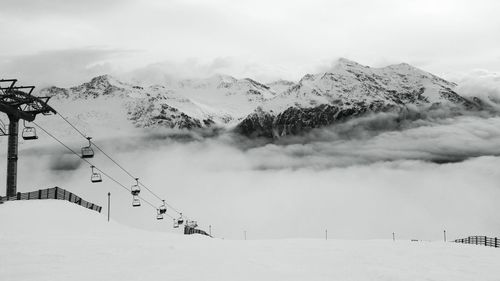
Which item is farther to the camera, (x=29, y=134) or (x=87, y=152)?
(x=87, y=152)

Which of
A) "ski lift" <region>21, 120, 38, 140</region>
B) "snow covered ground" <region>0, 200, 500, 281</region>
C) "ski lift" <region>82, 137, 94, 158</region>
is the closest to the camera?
"snow covered ground" <region>0, 200, 500, 281</region>

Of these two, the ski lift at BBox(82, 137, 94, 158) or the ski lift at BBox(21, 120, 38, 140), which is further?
the ski lift at BBox(82, 137, 94, 158)

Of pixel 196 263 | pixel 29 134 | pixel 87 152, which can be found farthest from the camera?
pixel 87 152

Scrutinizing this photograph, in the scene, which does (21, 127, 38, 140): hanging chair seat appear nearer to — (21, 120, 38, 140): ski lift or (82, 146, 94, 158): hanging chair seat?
(21, 120, 38, 140): ski lift

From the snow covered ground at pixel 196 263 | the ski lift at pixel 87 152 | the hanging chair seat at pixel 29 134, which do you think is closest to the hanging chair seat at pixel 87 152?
the ski lift at pixel 87 152

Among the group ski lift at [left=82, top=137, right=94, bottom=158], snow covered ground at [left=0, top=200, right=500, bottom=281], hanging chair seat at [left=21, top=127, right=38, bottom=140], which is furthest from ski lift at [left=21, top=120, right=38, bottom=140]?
snow covered ground at [left=0, top=200, right=500, bottom=281]

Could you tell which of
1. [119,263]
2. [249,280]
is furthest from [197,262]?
[249,280]

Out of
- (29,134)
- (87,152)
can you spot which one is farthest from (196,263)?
(87,152)

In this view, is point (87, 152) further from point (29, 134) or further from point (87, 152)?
point (29, 134)

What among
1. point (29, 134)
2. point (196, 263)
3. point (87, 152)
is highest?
point (29, 134)

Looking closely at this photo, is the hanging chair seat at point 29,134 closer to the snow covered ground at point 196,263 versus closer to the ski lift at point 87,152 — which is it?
the ski lift at point 87,152

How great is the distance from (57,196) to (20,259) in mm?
31292

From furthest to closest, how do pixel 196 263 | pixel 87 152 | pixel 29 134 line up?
pixel 87 152, pixel 29 134, pixel 196 263

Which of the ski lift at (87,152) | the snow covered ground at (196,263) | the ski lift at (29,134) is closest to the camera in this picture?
the snow covered ground at (196,263)
